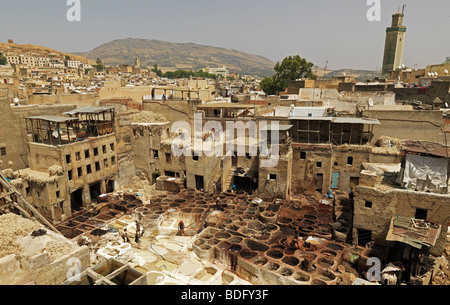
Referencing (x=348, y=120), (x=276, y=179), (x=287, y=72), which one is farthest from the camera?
(x=287, y=72)

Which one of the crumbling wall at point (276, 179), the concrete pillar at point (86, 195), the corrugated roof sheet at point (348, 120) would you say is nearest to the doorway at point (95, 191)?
the concrete pillar at point (86, 195)

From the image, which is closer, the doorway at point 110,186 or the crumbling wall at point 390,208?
the crumbling wall at point 390,208

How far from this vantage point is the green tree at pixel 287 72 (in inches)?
2195

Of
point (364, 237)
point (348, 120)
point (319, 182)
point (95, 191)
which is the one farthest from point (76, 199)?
point (348, 120)

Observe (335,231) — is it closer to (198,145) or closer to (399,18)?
(198,145)

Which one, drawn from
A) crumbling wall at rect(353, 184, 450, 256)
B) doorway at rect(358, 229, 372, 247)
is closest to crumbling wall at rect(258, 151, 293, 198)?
crumbling wall at rect(353, 184, 450, 256)

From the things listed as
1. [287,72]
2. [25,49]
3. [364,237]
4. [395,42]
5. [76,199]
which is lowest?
[76,199]

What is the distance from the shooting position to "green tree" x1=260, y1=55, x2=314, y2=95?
5575cm

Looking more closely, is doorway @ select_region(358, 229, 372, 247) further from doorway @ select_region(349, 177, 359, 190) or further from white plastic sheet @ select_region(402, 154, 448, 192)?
doorway @ select_region(349, 177, 359, 190)

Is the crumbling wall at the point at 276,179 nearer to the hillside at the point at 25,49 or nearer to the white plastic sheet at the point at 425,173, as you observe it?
the white plastic sheet at the point at 425,173

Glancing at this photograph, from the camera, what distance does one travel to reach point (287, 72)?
57.3 metres

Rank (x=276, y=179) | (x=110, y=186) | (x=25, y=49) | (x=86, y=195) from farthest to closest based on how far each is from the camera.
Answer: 1. (x=25, y=49)
2. (x=110, y=186)
3. (x=86, y=195)
4. (x=276, y=179)

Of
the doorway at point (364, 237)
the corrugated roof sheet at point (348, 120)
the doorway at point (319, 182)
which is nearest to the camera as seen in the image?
the doorway at point (364, 237)

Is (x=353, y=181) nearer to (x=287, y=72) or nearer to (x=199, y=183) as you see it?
(x=199, y=183)
